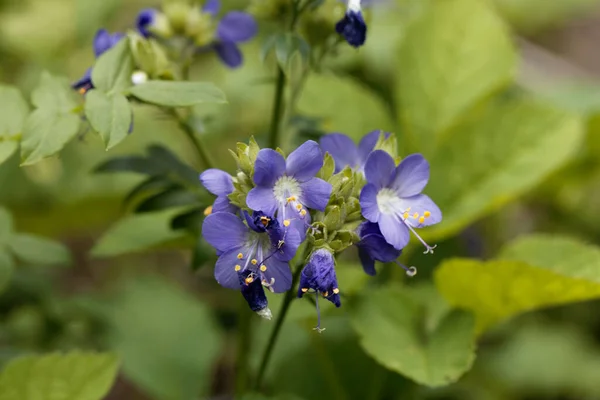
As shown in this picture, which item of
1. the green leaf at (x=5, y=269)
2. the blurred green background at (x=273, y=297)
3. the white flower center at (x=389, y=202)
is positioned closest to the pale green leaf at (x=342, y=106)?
the blurred green background at (x=273, y=297)

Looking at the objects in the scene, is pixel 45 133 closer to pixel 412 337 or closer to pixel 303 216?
pixel 303 216

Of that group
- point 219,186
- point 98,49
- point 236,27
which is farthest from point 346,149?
point 98,49

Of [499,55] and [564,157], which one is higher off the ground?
[499,55]

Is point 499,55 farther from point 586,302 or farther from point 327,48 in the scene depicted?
point 586,302

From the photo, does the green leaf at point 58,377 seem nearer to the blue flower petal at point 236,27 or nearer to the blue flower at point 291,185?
the blue flower at point 291,185

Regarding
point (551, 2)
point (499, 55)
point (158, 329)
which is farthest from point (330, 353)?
point (551, 2)

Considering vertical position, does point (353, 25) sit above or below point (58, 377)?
above
